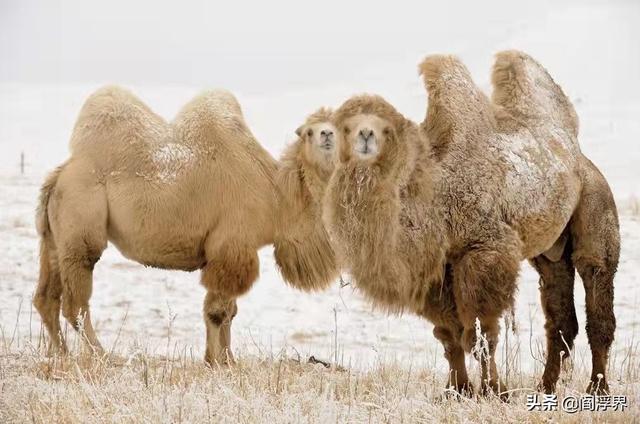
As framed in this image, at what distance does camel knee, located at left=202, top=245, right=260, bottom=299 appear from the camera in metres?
7.82

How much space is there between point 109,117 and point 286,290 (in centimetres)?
→ 517

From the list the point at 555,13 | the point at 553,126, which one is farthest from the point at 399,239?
the point at 555,13

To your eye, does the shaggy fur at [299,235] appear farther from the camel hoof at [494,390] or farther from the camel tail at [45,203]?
the camel hoof at [494,390]

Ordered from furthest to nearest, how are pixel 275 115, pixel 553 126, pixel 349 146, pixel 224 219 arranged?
pixel 275 115, pixel 224 219, pixel 553 126, pixel 349 146

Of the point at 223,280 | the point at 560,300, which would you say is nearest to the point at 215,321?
the point at 223,280

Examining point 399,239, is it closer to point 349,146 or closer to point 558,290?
point 349,146

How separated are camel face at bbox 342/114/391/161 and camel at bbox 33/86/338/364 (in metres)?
2.53

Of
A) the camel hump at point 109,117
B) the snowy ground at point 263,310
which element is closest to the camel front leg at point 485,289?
the snowy ground at point 263,310

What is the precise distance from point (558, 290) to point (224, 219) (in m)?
3.07

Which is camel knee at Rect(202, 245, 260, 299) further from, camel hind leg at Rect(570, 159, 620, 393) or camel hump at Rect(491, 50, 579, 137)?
camel hind leg at Rect(570, 159, 620, 393)

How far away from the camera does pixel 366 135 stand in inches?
199

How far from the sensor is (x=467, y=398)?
528cm

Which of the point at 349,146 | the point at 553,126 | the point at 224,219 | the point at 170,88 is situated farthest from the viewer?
the point at 170,88

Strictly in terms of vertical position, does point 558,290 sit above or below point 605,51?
below
